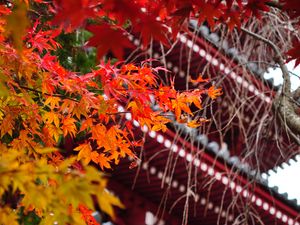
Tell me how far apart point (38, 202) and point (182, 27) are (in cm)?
78

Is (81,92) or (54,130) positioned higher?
(81,92)

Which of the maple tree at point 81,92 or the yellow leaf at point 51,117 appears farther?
the yellow leaf at point 51,117

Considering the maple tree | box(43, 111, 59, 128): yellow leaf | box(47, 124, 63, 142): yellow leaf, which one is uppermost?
the maple tree

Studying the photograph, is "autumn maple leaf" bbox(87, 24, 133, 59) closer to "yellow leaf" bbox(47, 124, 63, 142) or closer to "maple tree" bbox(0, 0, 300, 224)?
"maple tree" bbox(0, 0, 300, 224)

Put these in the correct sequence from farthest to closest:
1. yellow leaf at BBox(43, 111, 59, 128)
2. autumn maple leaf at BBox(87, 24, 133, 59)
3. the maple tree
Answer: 1. yellow leaf at BBox(43, 111, 59, 128)
2. autumn maple leaf at BBox(87, 24, 133, 59)
3. the maple tree

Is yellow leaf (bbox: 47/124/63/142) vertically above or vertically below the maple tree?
below

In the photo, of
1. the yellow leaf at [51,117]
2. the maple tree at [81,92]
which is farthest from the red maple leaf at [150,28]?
the yellow leaf at [51,117]

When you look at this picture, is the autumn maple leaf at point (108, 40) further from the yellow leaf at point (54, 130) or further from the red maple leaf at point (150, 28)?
the yellow leaf at point (54, 130)

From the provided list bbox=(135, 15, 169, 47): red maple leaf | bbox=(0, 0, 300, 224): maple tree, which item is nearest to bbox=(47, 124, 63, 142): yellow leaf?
bbox=(0, 0, 300, 224): maple tree

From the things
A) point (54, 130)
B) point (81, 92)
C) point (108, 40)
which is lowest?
point (54, 130)

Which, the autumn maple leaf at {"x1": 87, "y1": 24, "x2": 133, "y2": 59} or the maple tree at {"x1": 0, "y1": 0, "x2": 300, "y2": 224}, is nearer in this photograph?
the maple tree at {"x1": 0, "y1": 0, "x2": 300, "y2": 224}

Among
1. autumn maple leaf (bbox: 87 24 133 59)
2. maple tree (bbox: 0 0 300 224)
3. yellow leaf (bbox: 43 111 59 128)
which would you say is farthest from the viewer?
yellow leaf (bbox: 43 111 59 128)

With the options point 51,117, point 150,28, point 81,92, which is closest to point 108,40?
point 150,28

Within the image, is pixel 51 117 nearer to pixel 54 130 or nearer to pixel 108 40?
pixel 54 130
